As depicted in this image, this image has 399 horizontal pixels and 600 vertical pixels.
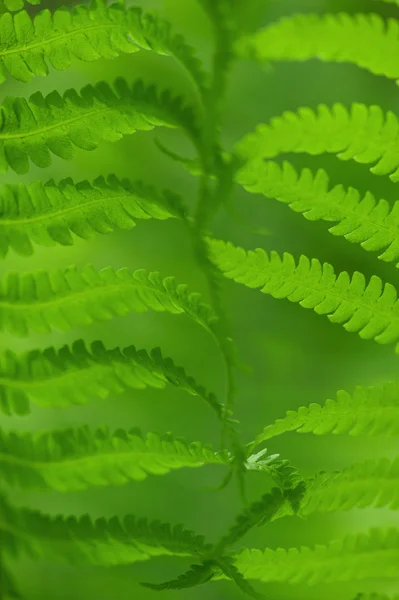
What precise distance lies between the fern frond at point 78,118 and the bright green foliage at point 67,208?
0.03m

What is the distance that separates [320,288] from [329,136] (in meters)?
0.17

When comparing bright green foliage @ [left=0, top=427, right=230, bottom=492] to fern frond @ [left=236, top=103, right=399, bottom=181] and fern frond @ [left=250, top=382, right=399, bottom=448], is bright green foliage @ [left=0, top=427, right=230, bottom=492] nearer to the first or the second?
fern frond @ [left=250, top=382, right=399, bottom=448]

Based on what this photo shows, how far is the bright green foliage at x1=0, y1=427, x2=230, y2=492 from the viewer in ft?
2.37

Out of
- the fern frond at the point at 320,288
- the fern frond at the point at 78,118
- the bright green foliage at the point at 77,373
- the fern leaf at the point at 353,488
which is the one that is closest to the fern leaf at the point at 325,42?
the fern frond at the point at 78,118

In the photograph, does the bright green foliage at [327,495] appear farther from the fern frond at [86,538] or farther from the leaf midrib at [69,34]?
the leaf midrib at [69,34]

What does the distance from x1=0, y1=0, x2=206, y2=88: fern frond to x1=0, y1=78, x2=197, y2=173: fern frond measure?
34 millimetres

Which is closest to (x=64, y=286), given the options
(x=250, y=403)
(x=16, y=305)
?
(x=16, y=305)

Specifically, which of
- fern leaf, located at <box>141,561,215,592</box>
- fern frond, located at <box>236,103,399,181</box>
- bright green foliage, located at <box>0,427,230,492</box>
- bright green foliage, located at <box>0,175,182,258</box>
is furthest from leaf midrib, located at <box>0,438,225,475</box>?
fern frond, located at <box>236,103,399,181</box>

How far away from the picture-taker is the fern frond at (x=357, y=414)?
73cm

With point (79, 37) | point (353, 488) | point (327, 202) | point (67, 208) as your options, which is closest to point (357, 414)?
point (353, 488)

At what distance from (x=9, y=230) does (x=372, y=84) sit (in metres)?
1.23

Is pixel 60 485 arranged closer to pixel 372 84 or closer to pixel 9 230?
pixel 9 230

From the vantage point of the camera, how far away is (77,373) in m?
0.73

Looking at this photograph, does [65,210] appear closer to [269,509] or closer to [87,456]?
[87,456]
